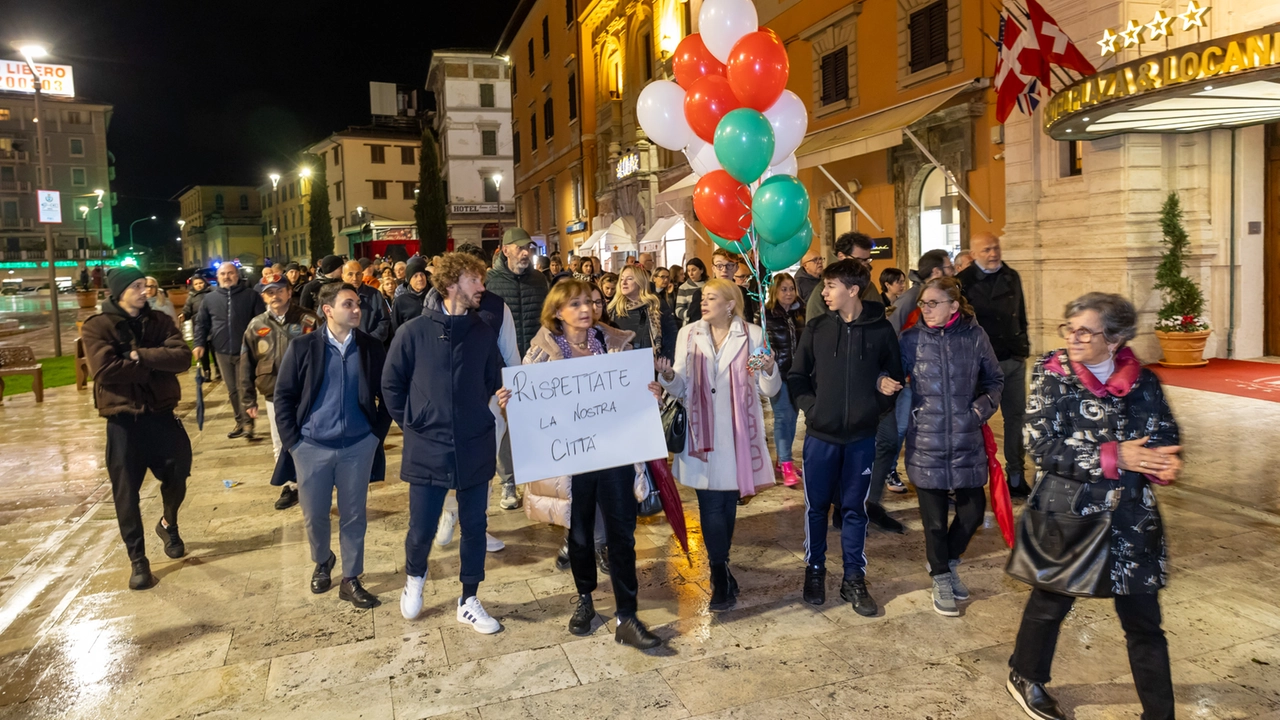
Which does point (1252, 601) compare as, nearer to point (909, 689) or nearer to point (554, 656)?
point (909, 689)

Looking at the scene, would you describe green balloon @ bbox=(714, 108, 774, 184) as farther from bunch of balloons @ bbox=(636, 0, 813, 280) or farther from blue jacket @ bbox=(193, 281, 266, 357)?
blue jacket @ bbox=(193, 281, 266, 357)

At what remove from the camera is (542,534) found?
6.26 meters

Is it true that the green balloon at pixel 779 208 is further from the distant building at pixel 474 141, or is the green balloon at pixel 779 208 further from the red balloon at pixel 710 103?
the distant building at pixel 474 141

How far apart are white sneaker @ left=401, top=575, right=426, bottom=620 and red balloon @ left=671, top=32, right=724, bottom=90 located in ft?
15.4

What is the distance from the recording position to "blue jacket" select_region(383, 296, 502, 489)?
440 centimetres

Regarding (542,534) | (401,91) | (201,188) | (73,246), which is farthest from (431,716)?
(201,188)

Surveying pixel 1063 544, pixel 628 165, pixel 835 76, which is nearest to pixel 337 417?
pixel 1063 544

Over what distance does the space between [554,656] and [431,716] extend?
2.40 ft

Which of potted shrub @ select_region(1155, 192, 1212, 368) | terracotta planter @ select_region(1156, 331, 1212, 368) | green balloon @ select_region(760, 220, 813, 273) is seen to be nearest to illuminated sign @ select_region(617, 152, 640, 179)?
potted shrub @ select_region(1155, 192, 1212, 368)

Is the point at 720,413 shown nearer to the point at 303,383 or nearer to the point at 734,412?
the point at 734,412

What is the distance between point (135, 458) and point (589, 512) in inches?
124

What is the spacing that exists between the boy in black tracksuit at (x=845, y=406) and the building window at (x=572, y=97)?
33.3 meters

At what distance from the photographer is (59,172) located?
84.3 m

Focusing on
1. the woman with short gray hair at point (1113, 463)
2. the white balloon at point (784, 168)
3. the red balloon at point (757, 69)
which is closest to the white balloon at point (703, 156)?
the white balloon at point (784, 168)
